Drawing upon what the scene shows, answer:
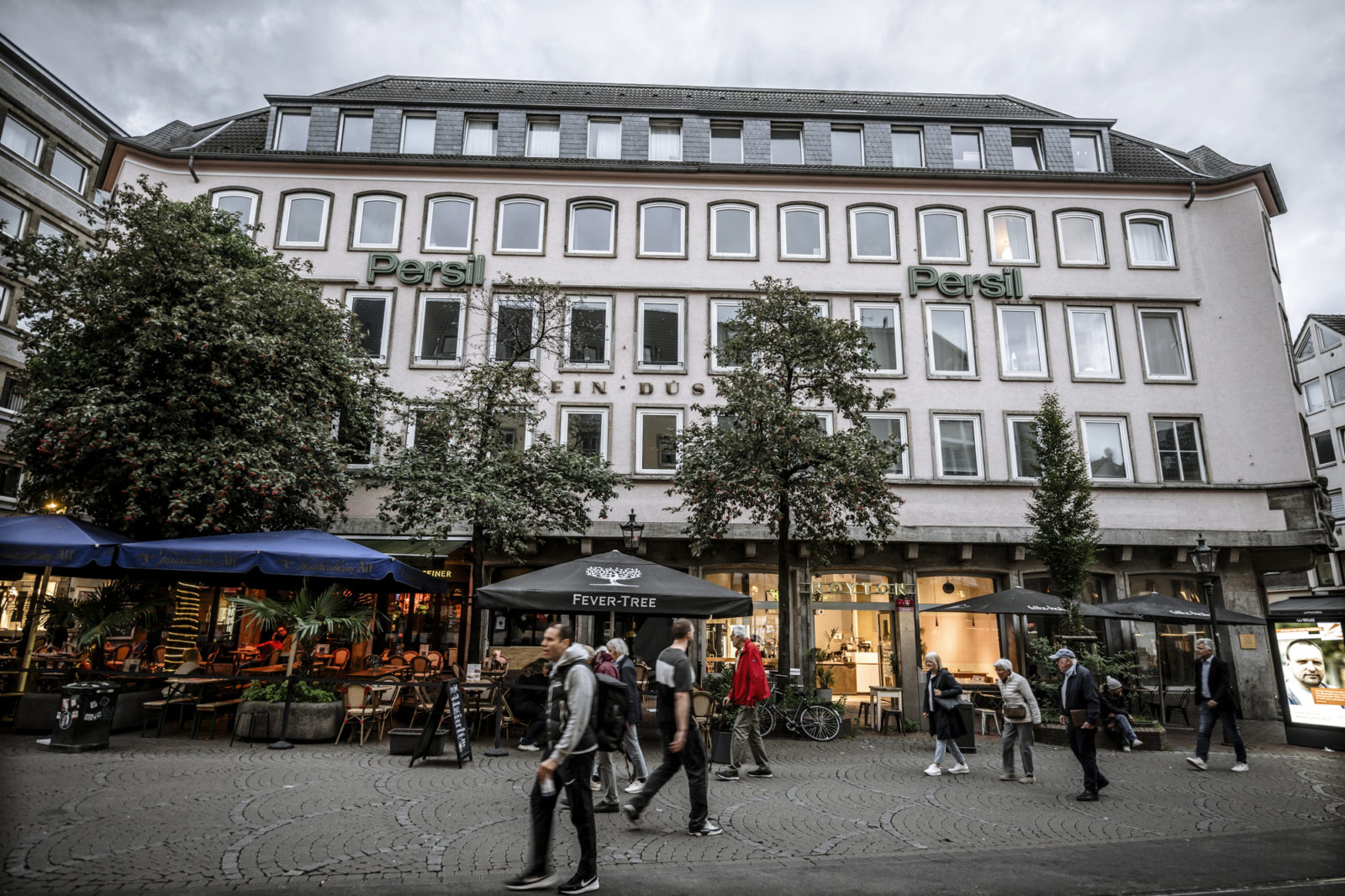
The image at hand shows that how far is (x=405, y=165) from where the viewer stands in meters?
22.2

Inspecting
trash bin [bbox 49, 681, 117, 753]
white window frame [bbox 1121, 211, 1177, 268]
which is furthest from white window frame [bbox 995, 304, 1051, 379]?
trash bin [bbox 49, 681, 117, 753]

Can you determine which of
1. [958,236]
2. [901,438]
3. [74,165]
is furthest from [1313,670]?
[74,165]

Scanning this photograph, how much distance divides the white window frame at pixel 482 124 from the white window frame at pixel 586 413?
8554 mm

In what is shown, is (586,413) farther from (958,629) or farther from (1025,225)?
(1025,225)

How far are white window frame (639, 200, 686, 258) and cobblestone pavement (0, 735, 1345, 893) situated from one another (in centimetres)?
1466

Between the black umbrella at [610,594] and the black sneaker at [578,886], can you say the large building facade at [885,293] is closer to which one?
the black umbrella at [610,594]

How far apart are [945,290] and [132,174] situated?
904 inches

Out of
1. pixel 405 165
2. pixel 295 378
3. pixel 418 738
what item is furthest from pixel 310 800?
pixel 405 165

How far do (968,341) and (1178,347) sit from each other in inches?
234

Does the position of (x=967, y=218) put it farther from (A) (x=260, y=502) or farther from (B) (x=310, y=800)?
(B) (x=310, y=800)

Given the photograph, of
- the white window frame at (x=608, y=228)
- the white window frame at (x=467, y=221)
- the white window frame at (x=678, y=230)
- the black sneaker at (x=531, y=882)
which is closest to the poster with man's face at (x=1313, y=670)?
the black sneaker at (x=531, y=882)

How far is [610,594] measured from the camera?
11367 millimetres

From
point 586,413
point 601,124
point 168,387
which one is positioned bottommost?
point 168,387

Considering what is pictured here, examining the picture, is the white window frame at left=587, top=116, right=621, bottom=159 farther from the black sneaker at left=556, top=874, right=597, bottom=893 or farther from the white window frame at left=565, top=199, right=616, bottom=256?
the black sneaker at left=556, top=874, right=597, bottom=893
